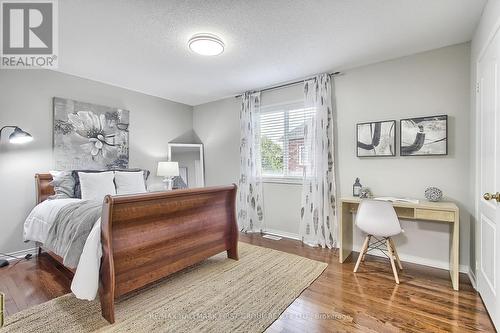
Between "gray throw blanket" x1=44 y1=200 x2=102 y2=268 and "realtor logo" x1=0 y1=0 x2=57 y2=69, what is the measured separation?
1725 millimetres

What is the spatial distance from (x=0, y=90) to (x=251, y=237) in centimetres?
379

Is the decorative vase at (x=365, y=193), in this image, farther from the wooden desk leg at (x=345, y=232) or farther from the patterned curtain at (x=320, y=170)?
the patterned curtain at (x=320, y=170)

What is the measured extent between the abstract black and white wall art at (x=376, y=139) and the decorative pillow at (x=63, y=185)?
3.71m

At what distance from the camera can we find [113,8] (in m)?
2.00

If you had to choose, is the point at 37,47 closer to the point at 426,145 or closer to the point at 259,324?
the point at 259,324

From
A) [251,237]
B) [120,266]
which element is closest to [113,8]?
[120,266]

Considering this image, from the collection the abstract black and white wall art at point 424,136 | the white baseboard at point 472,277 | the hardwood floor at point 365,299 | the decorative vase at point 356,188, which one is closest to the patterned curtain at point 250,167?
the decorative vase at point 356,188

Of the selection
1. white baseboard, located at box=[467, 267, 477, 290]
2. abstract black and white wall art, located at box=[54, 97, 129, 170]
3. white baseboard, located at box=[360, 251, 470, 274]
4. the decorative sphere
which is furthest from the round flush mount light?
white baseboard, located at box=[467, 267, 477, 290]

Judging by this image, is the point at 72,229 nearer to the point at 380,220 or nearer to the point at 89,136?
the point at 89,136

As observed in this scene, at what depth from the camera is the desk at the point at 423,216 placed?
2.21m

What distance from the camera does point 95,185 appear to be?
3.08 m

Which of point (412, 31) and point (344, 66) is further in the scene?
point (344, 66)

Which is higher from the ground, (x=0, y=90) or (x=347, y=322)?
(x=0, y=90)

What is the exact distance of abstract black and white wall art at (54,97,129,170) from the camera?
3.34m
